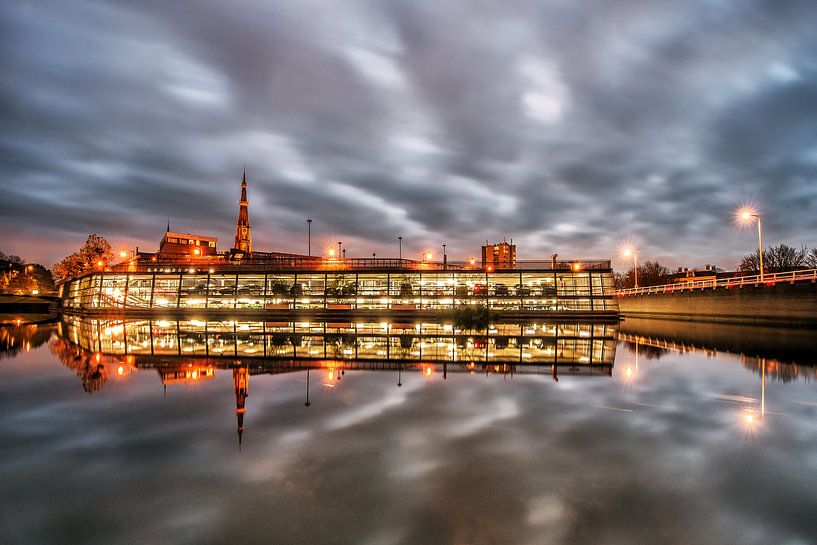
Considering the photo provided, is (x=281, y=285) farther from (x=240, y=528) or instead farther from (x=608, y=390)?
(x=240, y=528)

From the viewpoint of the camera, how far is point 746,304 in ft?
112

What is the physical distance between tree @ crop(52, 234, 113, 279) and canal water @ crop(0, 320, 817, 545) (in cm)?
8463

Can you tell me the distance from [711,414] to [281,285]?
45.0 meters

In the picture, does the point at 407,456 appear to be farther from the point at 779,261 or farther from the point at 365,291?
the point at 779,261

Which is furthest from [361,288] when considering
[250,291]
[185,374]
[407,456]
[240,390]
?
[407,456]

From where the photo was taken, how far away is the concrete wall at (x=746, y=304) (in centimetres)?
2870

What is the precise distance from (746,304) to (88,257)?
342 feet

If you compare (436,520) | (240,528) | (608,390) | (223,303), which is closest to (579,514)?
(436,520)

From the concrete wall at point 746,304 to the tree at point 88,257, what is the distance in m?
97.1

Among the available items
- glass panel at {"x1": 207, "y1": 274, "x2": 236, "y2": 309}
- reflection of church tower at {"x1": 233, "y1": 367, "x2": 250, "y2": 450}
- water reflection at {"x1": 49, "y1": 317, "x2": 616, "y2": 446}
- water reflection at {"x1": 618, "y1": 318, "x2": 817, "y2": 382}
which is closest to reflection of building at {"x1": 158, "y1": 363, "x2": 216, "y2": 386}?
water reflection at {"x1": 49, "y1": 317, "x2": 616, "y2": 446}

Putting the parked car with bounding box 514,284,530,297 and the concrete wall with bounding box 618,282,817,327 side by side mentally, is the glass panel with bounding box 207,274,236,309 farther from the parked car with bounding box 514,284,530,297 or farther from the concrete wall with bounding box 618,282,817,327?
the concrete wall with bounding box 618,282,817,327

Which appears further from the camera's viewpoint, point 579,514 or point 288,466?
point 288,466

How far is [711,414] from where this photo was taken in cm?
832

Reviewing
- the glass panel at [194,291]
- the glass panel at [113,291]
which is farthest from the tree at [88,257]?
the glass panel at [194,291]
